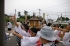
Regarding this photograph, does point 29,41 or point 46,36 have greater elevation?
point 46,36

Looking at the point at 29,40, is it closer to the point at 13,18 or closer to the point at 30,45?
the point at 30,45

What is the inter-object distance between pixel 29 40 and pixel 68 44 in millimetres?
2316

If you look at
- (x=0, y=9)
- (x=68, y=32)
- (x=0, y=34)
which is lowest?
(x=68, y=32)

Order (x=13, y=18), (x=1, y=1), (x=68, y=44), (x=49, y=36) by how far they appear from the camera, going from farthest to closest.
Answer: (x=68, y=44)
(x=13, y=18)
(x=49, y=36)
(x=1, y=1)

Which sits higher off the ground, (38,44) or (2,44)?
(2,44)

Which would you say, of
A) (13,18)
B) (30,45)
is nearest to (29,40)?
(30,45)

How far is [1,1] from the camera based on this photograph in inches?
75.2

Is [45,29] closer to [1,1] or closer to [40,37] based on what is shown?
[40,37]

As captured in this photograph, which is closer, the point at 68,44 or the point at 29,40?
the point at 29,40

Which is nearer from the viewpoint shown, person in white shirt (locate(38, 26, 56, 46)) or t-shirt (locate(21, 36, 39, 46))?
person in white shirt (locate(38, 26, 56, 46))

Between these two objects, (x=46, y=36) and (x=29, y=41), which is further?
(x=29, y=41)

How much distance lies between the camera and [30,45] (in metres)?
3.40

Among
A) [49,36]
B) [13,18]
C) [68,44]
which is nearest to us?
[49,36]

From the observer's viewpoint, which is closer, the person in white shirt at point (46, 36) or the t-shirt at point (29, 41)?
the person in white shirt at point (46, 36)
